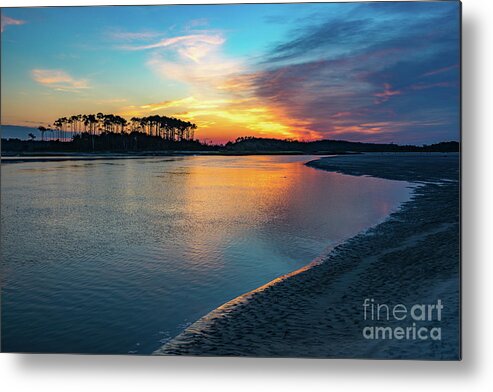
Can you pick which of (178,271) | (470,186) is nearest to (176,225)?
(178,271)

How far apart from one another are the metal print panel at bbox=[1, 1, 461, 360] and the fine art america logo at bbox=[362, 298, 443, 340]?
0.01 meters

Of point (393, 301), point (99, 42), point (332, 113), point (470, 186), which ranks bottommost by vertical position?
point (393, 301)

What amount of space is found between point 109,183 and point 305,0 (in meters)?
3.62

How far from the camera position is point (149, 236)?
523 cm

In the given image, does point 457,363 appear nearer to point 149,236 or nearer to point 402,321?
point 402,321

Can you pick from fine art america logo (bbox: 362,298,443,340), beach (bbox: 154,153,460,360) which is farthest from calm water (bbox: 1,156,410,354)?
fine art america logo (bbox: 362,298,443,340)

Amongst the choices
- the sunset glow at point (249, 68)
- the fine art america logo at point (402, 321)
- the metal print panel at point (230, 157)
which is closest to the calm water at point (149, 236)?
the metal print panel at point (230, 157)

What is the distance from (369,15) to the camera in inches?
148

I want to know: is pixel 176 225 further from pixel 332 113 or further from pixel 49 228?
pixel 332 113

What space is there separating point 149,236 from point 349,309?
8.06ft

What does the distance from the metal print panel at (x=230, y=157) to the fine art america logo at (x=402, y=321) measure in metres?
0.01

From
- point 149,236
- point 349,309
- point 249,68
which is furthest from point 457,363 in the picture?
point 149,236

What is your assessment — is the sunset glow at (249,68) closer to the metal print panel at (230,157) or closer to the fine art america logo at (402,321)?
Result: the metal print panel at (230,157)

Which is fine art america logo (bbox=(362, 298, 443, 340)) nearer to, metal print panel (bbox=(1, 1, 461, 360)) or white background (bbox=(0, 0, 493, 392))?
metal print panel (bbox=(1, 1, 461, 360))
